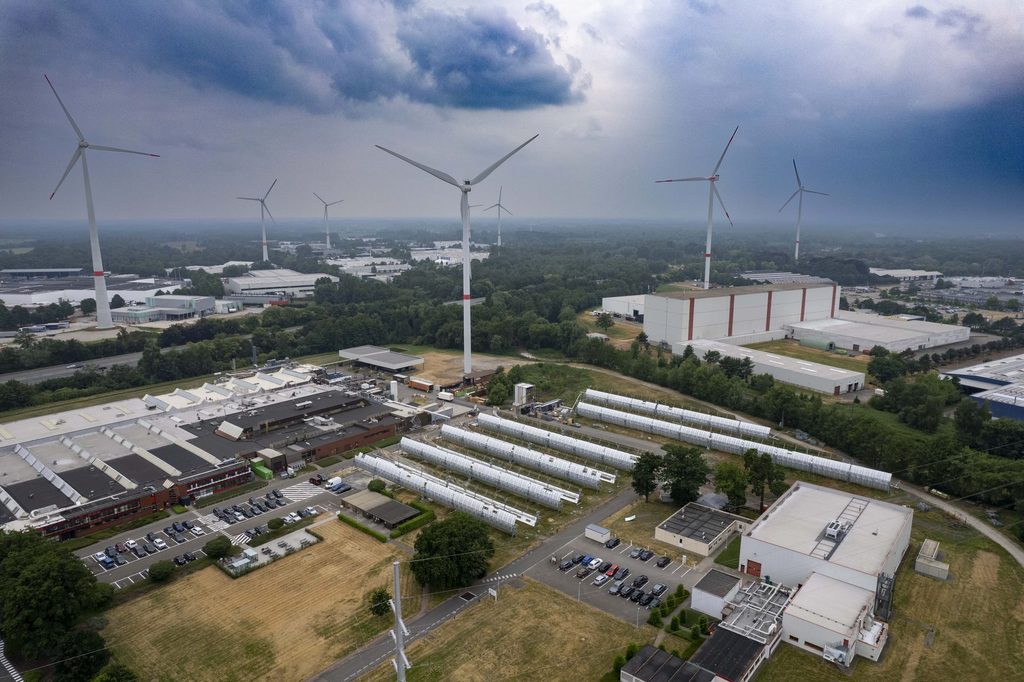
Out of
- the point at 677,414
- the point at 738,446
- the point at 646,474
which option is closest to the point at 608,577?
the point at 646,474

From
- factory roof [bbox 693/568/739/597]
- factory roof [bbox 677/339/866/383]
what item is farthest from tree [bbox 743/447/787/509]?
factory roof [bbox 677/339/866/383]

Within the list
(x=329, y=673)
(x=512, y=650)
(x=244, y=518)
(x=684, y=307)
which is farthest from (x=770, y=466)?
(x=684, y=307)

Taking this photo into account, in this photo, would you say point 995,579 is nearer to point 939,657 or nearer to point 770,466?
point 939,657

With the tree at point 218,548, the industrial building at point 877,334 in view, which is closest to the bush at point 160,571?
the tree at point 218,548

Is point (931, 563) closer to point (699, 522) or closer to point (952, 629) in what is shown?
point (952, 629)

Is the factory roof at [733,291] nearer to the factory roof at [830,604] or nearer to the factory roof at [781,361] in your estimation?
the factory roof at [781,361]

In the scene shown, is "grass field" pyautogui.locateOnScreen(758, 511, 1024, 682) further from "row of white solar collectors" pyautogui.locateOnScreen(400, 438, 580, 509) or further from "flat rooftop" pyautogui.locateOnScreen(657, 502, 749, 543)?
"row of white solar collectors" pyautogui.locateOnScreen(400, 438, 580, 509)
